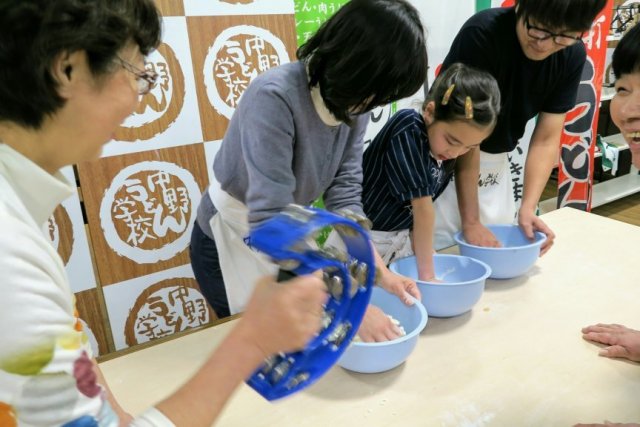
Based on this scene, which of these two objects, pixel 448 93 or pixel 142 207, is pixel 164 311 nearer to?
pixel 142 207

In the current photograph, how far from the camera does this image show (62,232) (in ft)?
5.11

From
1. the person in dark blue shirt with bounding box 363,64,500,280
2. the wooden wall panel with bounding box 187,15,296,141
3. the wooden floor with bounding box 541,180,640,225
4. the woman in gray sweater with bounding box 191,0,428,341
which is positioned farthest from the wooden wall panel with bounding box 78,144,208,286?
the wooden floor with bounding box 541,180,640,225

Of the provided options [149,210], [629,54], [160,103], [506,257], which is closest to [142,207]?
[149,210]

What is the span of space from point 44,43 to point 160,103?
1.26 m

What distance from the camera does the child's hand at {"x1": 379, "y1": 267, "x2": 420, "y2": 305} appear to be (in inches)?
37.8

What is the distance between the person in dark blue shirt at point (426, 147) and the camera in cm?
116

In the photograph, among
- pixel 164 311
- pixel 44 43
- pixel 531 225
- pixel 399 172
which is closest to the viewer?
pixel 44 43

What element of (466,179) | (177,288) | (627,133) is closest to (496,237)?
(466,179)

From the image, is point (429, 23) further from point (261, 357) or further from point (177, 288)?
point (261, 357)

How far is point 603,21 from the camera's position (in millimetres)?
2574

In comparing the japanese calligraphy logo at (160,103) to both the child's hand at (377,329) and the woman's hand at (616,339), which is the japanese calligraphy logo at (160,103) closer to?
the child's hand at (377,329)

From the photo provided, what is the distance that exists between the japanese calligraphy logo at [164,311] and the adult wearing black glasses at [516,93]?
99cm

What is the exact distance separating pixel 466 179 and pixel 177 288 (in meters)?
1.14

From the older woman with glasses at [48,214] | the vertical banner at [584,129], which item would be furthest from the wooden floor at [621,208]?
the older woman with glasses at [48,214]
